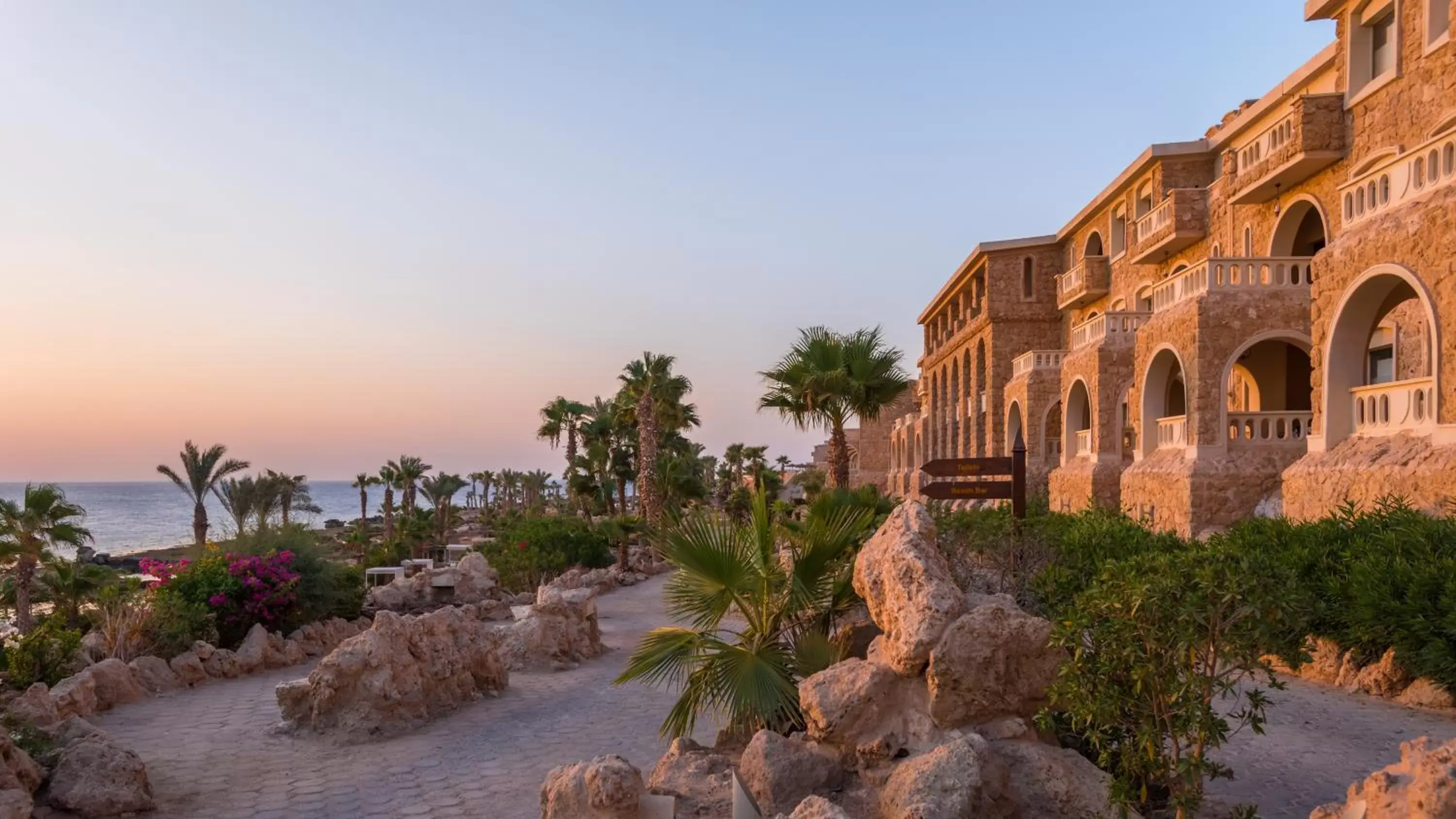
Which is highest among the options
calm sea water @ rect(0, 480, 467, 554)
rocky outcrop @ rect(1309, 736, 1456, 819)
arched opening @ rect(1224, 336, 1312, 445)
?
arched opening @ rect(1224, 336, 1312, 445)

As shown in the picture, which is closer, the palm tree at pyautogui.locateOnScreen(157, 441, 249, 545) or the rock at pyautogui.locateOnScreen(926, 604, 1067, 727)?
the rock at pyautogui.locateOnScreen(926, 604, 1067, 727)

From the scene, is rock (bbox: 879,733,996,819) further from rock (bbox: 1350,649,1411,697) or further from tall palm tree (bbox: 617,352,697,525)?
tall palm tree (bbox: 617,352,697,525)

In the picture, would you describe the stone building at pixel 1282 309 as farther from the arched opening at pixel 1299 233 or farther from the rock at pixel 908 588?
the rock at pixel 908 588

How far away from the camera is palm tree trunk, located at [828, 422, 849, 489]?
865 inches

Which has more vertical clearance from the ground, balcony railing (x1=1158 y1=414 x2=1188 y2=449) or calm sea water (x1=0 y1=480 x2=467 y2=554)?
balcony railing (x1=1158 y1=414 x2=1188 y2=449)

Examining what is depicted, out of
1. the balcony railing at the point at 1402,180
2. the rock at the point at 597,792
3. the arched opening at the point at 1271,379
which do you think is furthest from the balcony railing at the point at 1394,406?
the rock at the point at 597,792

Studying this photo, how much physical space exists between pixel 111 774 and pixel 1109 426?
→ 20.8 meters

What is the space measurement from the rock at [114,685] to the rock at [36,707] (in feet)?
5.84

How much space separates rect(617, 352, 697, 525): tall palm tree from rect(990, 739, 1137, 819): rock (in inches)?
964

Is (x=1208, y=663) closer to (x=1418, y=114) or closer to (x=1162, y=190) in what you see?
(x=1418, y=114)

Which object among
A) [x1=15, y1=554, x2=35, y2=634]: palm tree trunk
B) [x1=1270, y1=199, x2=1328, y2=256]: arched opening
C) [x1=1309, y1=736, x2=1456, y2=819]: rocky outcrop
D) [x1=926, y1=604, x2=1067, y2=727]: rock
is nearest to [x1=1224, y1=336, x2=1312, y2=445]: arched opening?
[x1=1270, y1=199, x2=1328, y2=256]: arched opening

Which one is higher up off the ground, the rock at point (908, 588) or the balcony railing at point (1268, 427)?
the balcony railing at point (1268, 427)

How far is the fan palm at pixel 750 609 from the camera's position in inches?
293

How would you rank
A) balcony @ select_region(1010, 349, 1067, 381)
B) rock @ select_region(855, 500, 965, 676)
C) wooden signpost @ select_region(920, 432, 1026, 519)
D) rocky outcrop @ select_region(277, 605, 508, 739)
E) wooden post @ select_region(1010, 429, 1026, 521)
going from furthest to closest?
1. balcony @ select_region(1010, 349, 1067, 381)
2. wooden post @ select_region(1010, 429, 1026, 521)
3. wooden signpost @ select_region(920, 432, 1026, 519)
4. rocky outcrop @ select_region(277, 605, 508, 739)
5. rock @ select_region(855, 500, 965, 676)
